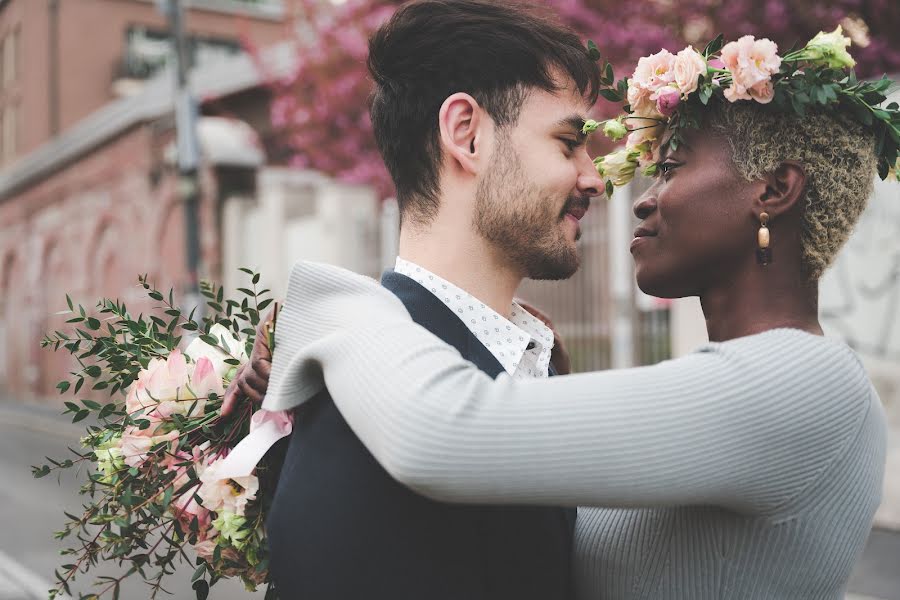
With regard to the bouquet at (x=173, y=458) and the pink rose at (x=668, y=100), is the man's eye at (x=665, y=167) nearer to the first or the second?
the pink rose at (x=668, y=100)

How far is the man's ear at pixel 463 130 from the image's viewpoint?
5.95 feet

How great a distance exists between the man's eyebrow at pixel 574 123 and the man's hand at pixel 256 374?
2.16 feet

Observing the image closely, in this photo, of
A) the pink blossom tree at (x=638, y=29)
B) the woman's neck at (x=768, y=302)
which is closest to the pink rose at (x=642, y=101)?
the woman's neck at (x=768, y=302)

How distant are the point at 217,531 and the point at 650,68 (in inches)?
49.9

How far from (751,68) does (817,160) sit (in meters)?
0.20

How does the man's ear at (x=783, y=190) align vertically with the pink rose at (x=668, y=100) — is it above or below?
below

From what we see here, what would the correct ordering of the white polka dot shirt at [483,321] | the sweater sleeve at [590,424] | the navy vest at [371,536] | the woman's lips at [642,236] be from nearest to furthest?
the sweater sleeve at [590,424] < the navy vest at [371,536] < the white polka dot shirt at [483,321] < the woman's lips at [642,236]

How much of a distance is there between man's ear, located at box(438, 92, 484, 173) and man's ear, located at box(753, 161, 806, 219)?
53 cm

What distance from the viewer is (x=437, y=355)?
4.49 feet

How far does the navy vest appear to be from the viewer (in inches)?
58.2

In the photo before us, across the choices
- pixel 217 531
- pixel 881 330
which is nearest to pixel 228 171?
pixel 881 330

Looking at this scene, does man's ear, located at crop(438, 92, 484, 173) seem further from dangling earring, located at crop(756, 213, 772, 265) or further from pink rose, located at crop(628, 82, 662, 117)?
dangling earring, located at crop(756, 213, 772, 265)

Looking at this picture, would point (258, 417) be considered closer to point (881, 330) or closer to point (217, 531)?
point (217, 531)

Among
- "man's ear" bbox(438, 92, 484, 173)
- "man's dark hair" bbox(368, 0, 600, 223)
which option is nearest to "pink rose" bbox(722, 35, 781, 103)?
"man's dark hair" bbox(368, 0, 600, 223)
